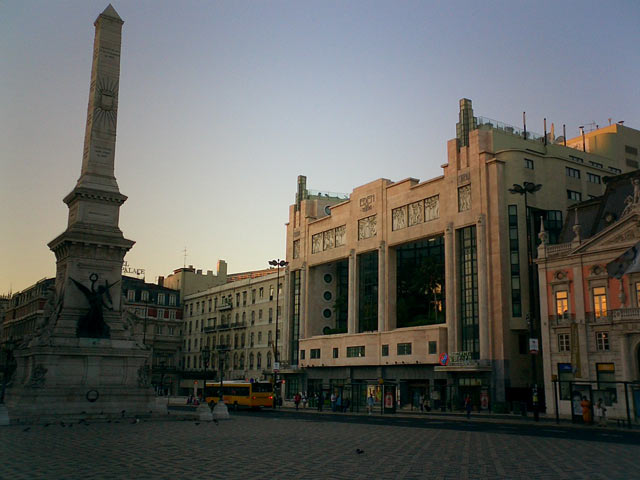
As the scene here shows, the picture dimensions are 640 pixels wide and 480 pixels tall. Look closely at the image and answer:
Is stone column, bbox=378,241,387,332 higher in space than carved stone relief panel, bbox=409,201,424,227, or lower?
lower

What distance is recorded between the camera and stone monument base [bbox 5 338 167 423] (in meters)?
36.0

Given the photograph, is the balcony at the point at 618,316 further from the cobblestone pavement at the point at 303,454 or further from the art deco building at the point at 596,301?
the cobblestone pavement at the point at 303,454

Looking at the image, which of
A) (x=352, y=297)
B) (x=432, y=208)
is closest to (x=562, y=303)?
(x=432, y=208)

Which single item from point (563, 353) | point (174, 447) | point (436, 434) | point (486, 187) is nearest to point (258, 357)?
point (486, 187)

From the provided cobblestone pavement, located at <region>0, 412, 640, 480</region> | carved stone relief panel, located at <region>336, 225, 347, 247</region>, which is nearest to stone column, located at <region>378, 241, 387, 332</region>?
carved stone relief panel, located at <region>336, 225, 347, 247</region>

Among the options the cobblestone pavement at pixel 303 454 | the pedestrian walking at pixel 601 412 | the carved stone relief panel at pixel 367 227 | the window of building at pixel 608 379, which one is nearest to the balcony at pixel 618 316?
the window of building at pixel 608 379

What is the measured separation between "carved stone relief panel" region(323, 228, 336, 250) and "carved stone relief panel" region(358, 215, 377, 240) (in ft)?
17.0

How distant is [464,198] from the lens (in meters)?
62.8

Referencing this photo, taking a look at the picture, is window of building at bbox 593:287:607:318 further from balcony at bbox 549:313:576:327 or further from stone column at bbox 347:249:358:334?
stone column at bbox 347:249:358:334

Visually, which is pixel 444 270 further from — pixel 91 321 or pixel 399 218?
pixel 91 321

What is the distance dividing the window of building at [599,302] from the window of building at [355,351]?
29539mm

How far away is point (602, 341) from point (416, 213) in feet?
86.0

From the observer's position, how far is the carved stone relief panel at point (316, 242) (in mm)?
82438

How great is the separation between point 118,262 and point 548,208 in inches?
1569
